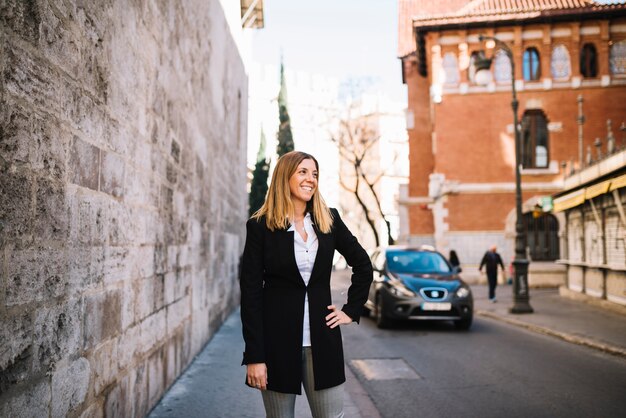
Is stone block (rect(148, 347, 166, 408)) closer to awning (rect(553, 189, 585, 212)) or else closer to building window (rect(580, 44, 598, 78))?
awning (rect(553, 189, 585, 212))

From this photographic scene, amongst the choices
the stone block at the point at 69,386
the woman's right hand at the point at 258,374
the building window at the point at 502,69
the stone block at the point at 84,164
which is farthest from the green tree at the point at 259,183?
the woman's right hand at the point at 258,374

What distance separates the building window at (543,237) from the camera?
24.6m

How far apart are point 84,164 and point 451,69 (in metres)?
25.5

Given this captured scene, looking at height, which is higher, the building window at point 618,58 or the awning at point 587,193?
the building window at point 618,58

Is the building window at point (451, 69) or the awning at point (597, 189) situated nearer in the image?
the awning at point (597, 189)

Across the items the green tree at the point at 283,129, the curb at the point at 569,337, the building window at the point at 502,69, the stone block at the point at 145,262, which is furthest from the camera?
the green tree at the point at 283,129

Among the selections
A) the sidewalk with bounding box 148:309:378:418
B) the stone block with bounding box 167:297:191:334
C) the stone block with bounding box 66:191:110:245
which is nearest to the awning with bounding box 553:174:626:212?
the sidewalk with bounding box 148:309:378:418

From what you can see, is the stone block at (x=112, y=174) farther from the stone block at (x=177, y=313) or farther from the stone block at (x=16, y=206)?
the stone block at (x=177, y=313)

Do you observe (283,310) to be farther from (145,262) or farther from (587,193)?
(587,193)

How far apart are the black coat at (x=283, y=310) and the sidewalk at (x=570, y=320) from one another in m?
6.97

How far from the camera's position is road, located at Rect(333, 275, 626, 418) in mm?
5301

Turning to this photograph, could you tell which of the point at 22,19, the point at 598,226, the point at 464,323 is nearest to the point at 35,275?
the point at 22,19

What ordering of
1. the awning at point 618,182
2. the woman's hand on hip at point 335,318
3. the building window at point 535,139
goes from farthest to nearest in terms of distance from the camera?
the building window at point 535,139
the awning at point 618,182
the woman's hand on hip at point 335,318

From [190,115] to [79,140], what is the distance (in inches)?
144
